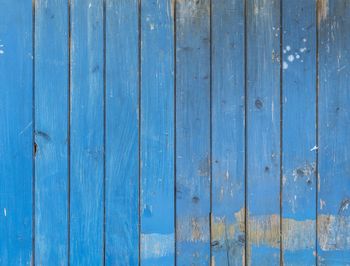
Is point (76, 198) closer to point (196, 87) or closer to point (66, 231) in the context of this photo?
point (66, 231)

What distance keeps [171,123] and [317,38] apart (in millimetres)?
549

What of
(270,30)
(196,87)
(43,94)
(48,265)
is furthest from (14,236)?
(270,30)

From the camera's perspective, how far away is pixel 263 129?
180cm

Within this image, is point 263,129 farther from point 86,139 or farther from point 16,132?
point 16,132

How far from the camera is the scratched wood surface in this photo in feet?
5.76

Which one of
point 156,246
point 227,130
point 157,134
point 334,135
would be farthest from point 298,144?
point 156,246

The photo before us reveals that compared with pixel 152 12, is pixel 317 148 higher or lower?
lower

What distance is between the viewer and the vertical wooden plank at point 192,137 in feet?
5.87

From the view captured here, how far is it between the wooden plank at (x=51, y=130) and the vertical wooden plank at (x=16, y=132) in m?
0.02

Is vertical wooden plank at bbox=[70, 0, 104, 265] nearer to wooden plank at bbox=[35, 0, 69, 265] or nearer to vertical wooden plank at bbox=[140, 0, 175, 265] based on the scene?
wooden plank at bbox=[35, 0, 69, 265]

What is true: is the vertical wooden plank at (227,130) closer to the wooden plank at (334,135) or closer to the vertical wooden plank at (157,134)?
the vertical wooden plank at (157,134)

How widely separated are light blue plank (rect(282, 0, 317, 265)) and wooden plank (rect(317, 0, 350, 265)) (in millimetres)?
30

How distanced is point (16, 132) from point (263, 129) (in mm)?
782

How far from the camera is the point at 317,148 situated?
181 centimetres
